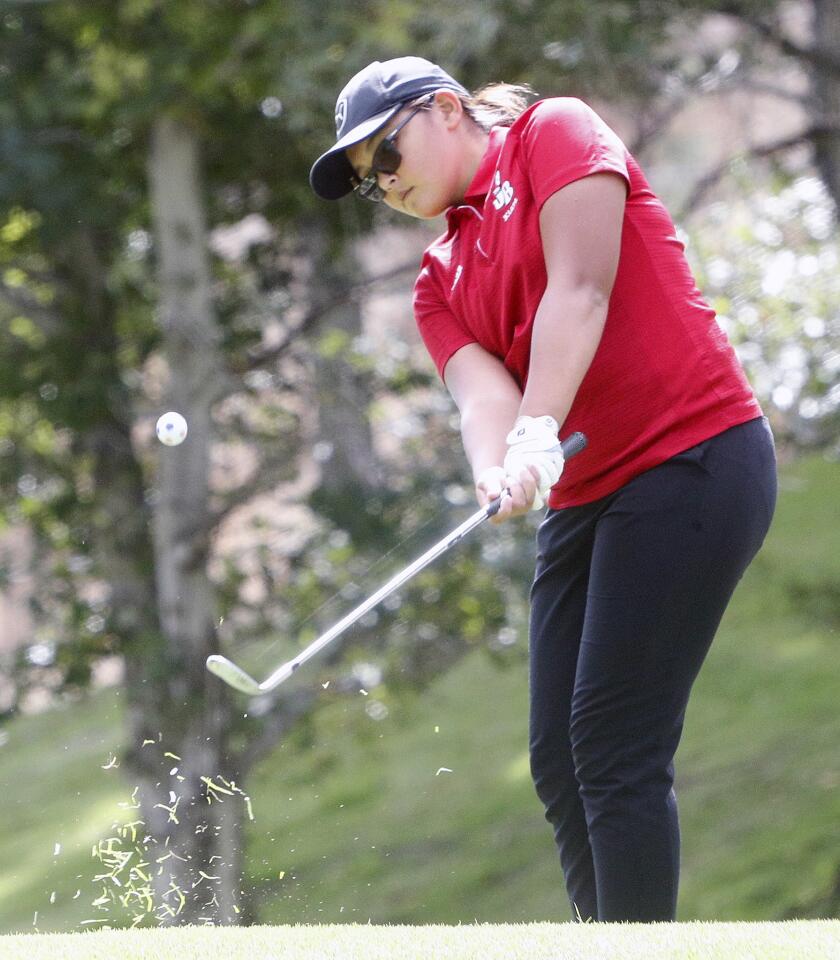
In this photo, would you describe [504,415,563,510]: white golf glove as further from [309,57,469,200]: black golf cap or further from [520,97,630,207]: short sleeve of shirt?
[309,57,469,200]: black golf cap

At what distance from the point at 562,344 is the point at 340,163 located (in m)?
0.66

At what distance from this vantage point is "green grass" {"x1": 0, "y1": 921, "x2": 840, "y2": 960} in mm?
2318

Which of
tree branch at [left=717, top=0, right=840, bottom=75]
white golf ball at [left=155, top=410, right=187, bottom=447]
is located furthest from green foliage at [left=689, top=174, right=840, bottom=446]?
white golf ball at [left=155, top=410, right=187, bottom=447]

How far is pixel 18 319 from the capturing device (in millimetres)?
8844

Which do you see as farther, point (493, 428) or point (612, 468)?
point (493, 428)

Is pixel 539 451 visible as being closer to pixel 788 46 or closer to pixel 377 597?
pixel 377 597

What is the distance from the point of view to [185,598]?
8758mm

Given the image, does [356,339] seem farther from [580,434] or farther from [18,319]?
[580,434]

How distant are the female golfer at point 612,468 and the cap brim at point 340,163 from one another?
0.01m

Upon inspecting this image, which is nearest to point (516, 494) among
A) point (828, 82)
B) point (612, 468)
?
point (612, 468)

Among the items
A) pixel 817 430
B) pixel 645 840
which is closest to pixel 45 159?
pixel 817 430

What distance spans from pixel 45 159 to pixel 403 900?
5138 mm

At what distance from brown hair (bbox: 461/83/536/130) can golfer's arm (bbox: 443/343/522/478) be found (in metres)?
0.44

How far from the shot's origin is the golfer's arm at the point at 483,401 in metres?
2.97
